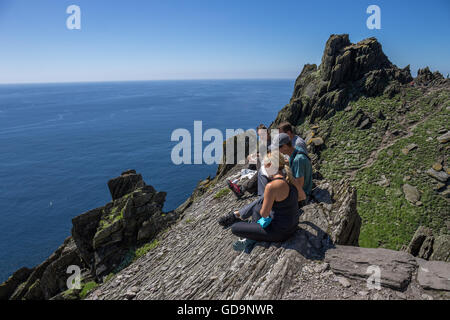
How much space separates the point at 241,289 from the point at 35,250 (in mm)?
65294

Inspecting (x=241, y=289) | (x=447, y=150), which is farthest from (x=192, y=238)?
(x=447, y=150)

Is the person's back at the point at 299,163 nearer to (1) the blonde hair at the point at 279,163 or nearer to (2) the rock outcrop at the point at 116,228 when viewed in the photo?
(1) the blonde hair at the point at 279,163

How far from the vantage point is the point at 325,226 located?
802 centimetres

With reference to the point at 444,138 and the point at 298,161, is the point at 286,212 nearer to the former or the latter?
the point at 298,161

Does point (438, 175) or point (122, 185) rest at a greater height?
point (438, 175)

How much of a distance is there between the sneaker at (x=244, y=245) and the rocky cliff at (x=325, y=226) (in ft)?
0.85

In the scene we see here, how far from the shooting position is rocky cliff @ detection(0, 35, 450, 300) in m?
6.23

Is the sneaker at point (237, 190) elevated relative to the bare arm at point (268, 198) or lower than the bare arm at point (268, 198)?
lower

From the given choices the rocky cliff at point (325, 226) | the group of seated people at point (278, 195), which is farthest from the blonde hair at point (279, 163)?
the rocky cliff at point (325, 226)

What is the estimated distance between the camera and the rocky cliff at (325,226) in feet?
20.4

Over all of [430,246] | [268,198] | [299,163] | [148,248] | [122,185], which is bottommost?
[148,248]

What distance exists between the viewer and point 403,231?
2272 centimetres

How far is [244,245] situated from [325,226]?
2.95 meters

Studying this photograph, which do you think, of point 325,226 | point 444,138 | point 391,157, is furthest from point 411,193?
point 325,226
